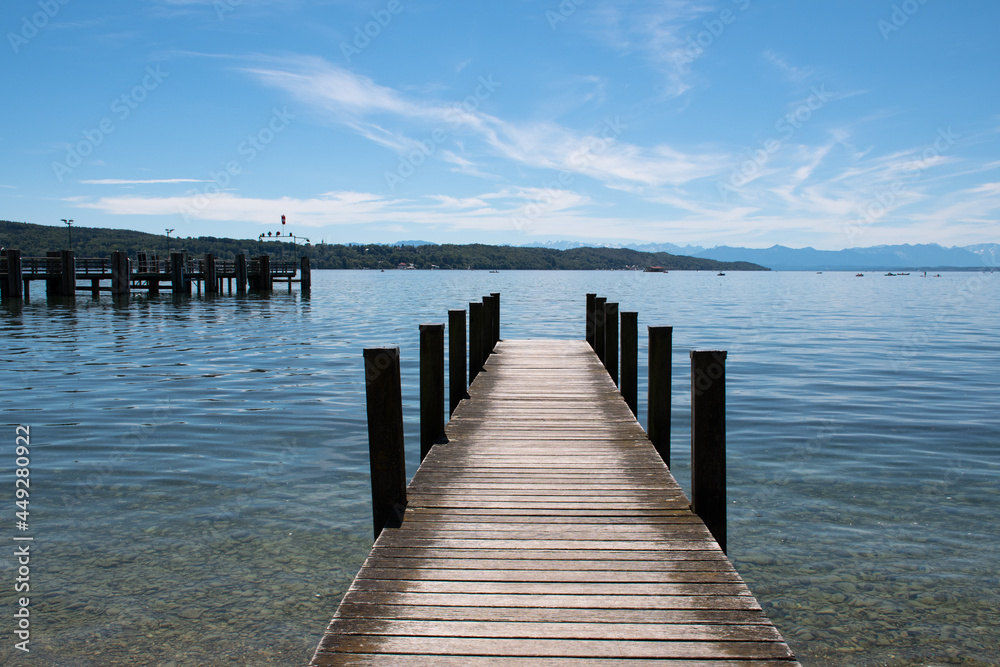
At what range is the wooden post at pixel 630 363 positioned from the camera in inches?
389

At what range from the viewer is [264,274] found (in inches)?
2286

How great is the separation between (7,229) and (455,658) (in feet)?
531

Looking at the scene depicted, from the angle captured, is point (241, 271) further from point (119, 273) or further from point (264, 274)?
point (119, 273)

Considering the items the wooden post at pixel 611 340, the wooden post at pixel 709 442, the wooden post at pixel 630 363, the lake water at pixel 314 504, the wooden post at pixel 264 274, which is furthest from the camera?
the wooden post at pixel 264 274

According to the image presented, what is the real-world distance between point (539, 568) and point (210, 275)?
172 feet

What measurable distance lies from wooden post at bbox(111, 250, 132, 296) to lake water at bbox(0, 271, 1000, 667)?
95.2 ft

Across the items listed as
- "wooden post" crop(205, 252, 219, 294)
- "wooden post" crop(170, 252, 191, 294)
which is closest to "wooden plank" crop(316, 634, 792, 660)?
"wooden post" crop(170, 252, 191, 294)

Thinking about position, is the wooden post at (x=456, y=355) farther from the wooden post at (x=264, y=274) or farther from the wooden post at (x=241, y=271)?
the wooden post at (x=264, y=274)

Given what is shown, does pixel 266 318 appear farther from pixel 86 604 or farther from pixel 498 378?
pixel 86 604

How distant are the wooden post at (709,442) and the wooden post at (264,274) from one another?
5632 cm

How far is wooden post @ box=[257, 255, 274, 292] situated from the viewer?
57.5m

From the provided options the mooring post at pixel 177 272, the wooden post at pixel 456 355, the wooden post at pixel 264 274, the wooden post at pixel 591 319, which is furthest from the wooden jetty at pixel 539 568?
the wooden post at pixel 264 274

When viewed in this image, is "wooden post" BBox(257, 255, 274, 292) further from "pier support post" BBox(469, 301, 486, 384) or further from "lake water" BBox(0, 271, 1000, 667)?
"pier support post" BBox(469, 301, 486, 384)

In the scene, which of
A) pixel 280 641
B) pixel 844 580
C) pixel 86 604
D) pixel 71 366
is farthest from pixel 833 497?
pixel 71 366
